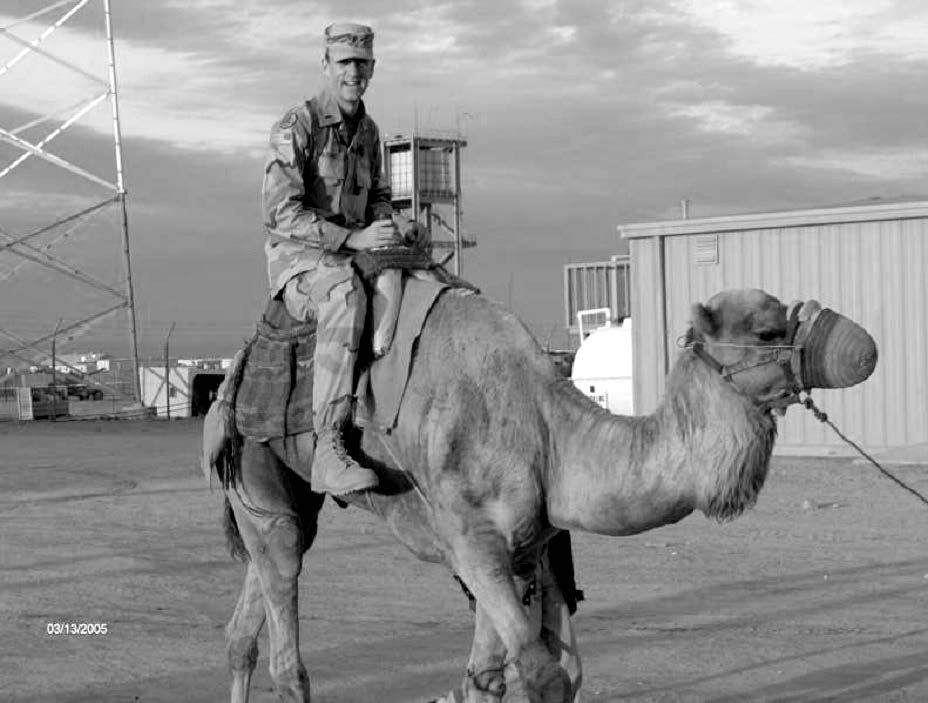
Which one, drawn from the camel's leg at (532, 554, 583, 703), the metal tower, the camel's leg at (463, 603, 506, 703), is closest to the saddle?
the camel's leg at (463, 603, 506, 703)

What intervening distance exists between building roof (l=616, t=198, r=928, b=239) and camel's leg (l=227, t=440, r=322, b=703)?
59.1 feet

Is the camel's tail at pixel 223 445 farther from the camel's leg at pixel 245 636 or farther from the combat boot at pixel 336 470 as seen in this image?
the combat boot at pixel 336 470

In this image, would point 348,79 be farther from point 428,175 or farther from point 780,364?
point 428,175

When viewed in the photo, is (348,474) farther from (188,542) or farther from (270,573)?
(188,542)

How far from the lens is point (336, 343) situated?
7.39 metres

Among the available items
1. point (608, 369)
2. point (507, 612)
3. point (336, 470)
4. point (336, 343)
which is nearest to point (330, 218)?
point (336, 343)

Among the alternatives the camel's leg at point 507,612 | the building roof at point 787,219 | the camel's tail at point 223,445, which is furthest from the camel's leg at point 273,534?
the building roof at point 787,219

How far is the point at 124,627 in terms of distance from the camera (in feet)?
36.8

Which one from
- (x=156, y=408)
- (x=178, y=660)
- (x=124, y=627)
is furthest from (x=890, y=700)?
(x=156, y=408)

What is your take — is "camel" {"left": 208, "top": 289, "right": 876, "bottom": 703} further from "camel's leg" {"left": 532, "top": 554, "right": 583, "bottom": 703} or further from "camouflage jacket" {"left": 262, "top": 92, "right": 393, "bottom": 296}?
"camouflage jacket" {"left": 262, "top": 92, "right": 393, "bottom": 296}

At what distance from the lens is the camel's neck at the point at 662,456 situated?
20.3 ft

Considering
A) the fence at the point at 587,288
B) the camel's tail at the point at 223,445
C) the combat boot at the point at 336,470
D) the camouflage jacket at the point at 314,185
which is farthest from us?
the fence at the point at 587,288

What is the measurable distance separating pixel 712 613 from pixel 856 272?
14179mm
